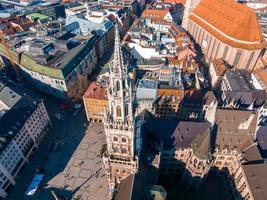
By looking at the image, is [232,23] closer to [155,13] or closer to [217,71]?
[217,71]

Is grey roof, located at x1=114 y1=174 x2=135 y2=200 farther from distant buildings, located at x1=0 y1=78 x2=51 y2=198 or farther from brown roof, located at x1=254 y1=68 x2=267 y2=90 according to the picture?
brown roof, located at x1=254 y1=68 x2=267 y2=90

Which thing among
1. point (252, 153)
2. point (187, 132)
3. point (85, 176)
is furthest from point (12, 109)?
point (252, 153)

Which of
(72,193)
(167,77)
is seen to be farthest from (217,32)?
(72,193)

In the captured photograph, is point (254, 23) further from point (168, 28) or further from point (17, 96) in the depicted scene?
point (17, 96)

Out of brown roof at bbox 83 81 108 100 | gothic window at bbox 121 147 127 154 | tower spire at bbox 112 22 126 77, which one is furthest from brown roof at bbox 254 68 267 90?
tower spire at bbox 112 22 126 77

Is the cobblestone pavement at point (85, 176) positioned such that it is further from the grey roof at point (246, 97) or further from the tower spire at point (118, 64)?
the grey roof at point (246, 97)

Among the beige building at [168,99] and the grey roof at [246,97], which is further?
the grey roof at [246,97]

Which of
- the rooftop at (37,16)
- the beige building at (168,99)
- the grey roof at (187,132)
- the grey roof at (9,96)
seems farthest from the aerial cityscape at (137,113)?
the rooftop at (37,16)
